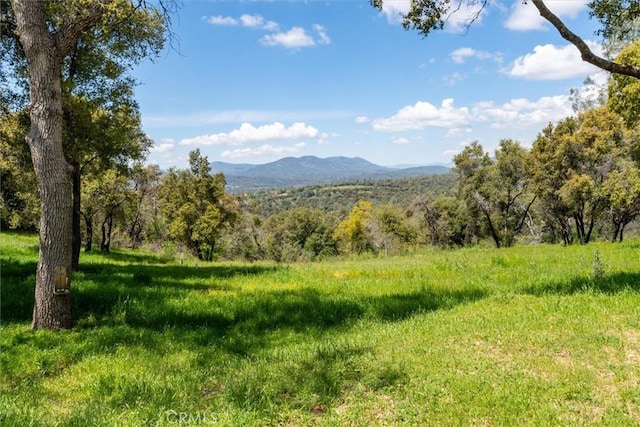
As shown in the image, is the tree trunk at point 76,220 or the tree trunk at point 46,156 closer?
the tree trunk at point 46,156

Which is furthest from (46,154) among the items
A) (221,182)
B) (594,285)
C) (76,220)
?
(221,182)

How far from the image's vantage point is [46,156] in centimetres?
792

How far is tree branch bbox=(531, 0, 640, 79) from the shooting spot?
28.4 feet

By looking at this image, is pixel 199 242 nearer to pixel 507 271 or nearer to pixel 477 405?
pixel 507 271

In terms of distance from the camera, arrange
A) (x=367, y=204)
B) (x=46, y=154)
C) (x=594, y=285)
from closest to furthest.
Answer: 1. (x=46, y=154)
2. (x=594, y=285)
3. (x=367, y=204)

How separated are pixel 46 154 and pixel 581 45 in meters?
11.0

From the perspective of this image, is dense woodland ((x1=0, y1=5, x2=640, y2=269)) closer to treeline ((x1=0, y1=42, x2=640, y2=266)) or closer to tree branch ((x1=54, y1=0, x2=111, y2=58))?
treeline ((x1=0, y1=42, x2=640, y2=266))

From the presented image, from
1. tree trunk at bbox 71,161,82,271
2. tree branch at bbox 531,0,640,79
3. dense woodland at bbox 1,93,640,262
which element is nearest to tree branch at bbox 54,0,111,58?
tree trunk at bbox 71,161,82,271

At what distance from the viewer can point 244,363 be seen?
22.5 feet

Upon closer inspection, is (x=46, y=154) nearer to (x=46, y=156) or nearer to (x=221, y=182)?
(x=46, y=156)

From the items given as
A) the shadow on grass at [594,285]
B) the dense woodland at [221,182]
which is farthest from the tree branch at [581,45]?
the dense woodland at [221,182]

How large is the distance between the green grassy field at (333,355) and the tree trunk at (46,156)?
678 mm

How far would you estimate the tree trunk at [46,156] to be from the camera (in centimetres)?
786

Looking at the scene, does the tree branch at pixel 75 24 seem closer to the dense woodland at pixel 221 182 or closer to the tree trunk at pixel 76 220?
the dense woodland at pixel 221 182
